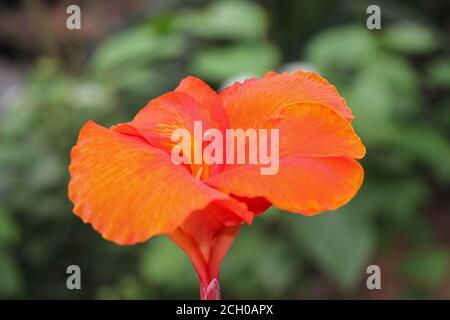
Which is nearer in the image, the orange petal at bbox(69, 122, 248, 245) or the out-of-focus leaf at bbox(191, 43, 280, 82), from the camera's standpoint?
the orange petal at bbox(69, 122, 248, 245)

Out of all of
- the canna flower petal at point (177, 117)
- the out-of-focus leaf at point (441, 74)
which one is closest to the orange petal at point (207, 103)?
the canna flower petal at point (177, 117)

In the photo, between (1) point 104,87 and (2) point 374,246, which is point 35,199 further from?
(2) point 374,246

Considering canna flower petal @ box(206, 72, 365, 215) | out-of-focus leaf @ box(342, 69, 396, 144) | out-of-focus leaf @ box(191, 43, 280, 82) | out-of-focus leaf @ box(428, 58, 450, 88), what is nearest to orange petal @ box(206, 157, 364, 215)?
canna flower petal @ box(206, 72, 365, 215)

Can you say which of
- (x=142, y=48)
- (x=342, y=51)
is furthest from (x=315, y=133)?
(x=142, y=48)

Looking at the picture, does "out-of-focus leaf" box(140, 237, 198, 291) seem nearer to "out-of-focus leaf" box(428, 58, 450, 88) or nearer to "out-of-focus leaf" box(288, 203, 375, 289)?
"out-of-focus leaf" box(288, 203, 375, 289)

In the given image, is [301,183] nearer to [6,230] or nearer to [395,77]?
[6,230]

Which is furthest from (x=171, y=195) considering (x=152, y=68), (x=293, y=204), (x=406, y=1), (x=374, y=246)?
(x=406, y=1)
